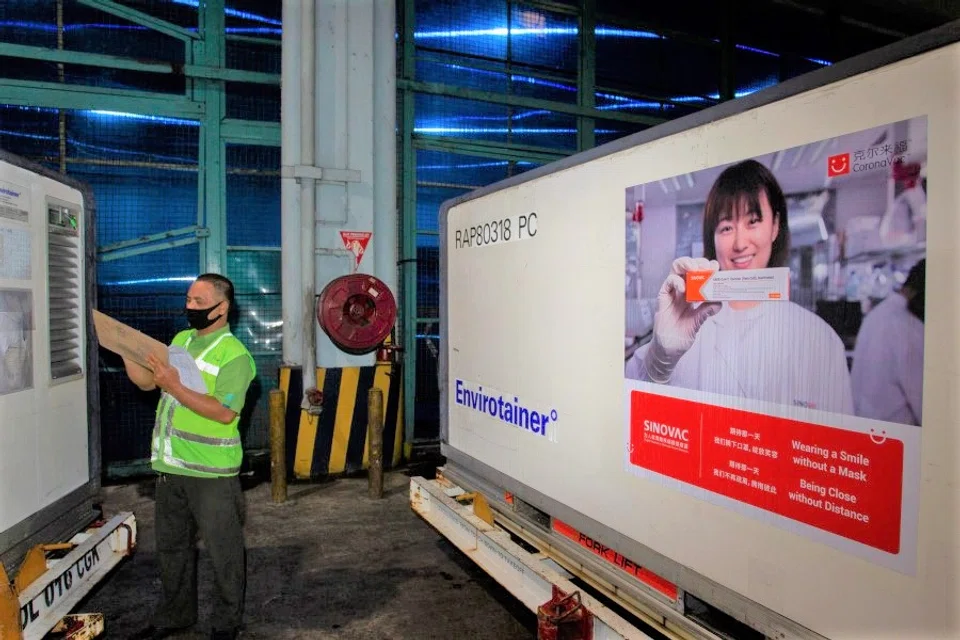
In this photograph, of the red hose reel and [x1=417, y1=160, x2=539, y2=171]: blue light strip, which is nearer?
the red hose reel

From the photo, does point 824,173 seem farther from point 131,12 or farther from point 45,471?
point 131,12

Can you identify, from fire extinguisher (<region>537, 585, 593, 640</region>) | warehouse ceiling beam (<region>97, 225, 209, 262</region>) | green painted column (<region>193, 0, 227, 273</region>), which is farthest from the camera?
green painted column (<region>193, 0, 227, 273</region>)

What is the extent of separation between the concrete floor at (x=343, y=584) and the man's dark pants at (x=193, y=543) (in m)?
0.22

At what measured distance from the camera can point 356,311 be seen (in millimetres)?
6527

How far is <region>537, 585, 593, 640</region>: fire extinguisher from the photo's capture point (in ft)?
8.59

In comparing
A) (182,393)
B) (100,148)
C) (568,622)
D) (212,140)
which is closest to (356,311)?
(212,140)

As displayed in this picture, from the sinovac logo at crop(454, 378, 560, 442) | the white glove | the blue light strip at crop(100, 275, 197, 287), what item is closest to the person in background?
the white glove

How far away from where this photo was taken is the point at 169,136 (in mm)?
6824

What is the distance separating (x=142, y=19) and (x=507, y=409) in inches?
230

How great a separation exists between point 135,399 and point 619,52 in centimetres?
720

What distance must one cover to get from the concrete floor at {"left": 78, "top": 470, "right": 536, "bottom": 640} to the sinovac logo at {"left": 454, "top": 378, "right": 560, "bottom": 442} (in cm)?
117

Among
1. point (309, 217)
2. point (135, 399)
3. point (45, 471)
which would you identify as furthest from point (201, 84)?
point (45, 471)

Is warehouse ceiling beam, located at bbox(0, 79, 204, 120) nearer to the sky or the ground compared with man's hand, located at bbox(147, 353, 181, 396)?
nearer to the sky

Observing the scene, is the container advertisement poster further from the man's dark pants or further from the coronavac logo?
the man's dark pants
